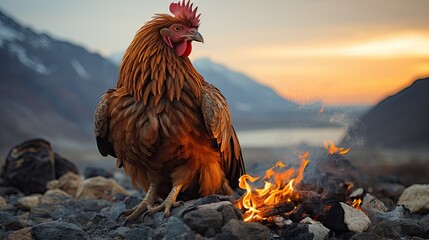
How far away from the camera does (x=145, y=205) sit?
6.84 metres

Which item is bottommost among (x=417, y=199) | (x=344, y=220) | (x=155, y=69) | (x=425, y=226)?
(x=417, y=199)

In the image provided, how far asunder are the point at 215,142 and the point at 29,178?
20.1ft

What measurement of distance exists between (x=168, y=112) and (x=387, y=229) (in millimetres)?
2747

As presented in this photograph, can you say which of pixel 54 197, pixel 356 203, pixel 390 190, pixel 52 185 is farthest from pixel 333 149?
pixel 52 185

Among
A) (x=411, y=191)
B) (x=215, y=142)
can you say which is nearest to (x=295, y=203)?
(x=215, y=142)

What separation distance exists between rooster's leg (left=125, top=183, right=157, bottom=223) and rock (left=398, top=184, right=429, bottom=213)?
163 inches

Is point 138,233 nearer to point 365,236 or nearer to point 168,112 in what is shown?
point 168,112

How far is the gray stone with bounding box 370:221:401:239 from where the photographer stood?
6135 mm

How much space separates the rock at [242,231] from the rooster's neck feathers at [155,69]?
169 cm

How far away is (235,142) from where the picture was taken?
7055 mm

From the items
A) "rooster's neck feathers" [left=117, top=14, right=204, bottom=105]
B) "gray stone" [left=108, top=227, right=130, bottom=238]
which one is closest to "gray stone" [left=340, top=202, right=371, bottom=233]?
"rooster's neck feathers" [left=117, top=14, right=204, bottom=105]

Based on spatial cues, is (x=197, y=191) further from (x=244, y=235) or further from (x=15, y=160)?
(x=15, y=160)

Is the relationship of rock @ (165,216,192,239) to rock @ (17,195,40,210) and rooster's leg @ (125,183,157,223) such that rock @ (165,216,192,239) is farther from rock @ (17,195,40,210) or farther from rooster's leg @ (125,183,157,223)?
rock @ (17,195,40,210)

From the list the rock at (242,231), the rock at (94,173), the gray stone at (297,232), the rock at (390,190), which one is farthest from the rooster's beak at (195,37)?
the rock at (94,173)
